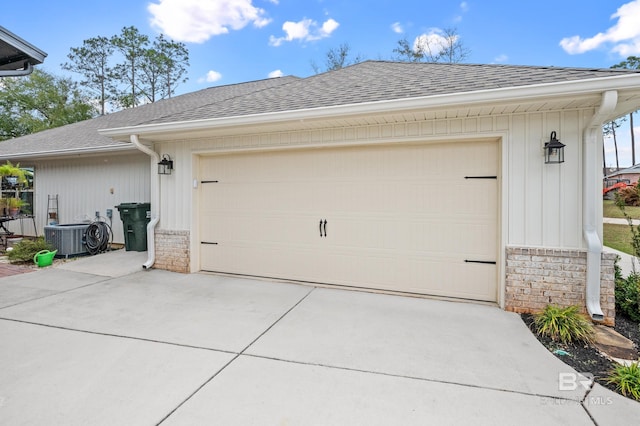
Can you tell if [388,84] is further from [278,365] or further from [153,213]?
[153,213]

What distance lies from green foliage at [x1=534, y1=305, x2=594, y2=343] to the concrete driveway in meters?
0.22

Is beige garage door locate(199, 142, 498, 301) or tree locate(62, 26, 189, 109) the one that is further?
tree locate(62, 26, 189, 109)

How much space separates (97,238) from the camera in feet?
22.8

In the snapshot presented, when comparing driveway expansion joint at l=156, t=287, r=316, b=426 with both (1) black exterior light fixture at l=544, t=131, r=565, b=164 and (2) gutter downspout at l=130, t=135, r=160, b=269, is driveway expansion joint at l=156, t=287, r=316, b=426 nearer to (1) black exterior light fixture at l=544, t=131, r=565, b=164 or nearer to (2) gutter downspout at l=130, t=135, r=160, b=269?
(2) gutter downspout at l=130, t=135, r=160, b=269

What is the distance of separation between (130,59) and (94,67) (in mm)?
2618

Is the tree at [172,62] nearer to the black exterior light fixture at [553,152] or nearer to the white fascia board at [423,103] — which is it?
the white fascia board at [423,103]

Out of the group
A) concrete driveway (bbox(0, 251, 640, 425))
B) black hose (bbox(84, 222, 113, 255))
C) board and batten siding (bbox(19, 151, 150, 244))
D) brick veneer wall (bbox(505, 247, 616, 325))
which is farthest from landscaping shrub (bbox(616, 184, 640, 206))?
black hose (bbox(84, 222, 113, 255))

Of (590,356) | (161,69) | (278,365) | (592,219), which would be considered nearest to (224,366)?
(278,365)

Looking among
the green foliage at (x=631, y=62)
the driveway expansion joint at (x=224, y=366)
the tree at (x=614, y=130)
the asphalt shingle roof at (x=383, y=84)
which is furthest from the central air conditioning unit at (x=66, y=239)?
the tree at (x=614, y=130)

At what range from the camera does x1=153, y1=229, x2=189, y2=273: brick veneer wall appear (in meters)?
5.55

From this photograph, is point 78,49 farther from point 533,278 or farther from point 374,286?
point 533,278

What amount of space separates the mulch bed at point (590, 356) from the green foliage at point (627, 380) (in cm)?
5

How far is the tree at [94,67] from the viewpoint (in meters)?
21.2

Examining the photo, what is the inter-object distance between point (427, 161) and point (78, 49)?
26.6 meters
